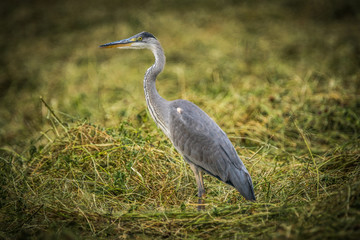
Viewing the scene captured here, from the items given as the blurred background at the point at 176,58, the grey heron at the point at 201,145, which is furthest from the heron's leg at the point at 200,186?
the blurred background at the point at 176,58

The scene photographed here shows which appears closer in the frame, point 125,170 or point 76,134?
point 125,170

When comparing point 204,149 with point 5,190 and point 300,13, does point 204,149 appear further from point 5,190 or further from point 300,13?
point 300,13

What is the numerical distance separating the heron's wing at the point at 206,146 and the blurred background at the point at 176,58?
1.25 metres

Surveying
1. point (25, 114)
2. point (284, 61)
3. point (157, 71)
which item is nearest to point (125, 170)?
point (157, 71)

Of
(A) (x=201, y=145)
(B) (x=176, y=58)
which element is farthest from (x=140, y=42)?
(B) (x=176, y=58)

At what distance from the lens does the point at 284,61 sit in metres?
7.36

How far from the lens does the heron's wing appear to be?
3018 mm

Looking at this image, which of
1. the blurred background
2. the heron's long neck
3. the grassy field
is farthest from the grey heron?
the blurred background

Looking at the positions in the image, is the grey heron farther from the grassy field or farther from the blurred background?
the blurred background

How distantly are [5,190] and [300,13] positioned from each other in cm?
984

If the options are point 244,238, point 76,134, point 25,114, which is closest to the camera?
point 244,238

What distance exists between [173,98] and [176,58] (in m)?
2.71

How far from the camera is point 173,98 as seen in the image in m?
5.41

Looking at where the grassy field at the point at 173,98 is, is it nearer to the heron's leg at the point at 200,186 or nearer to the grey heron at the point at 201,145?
the heron's leg at the point at 200,186
